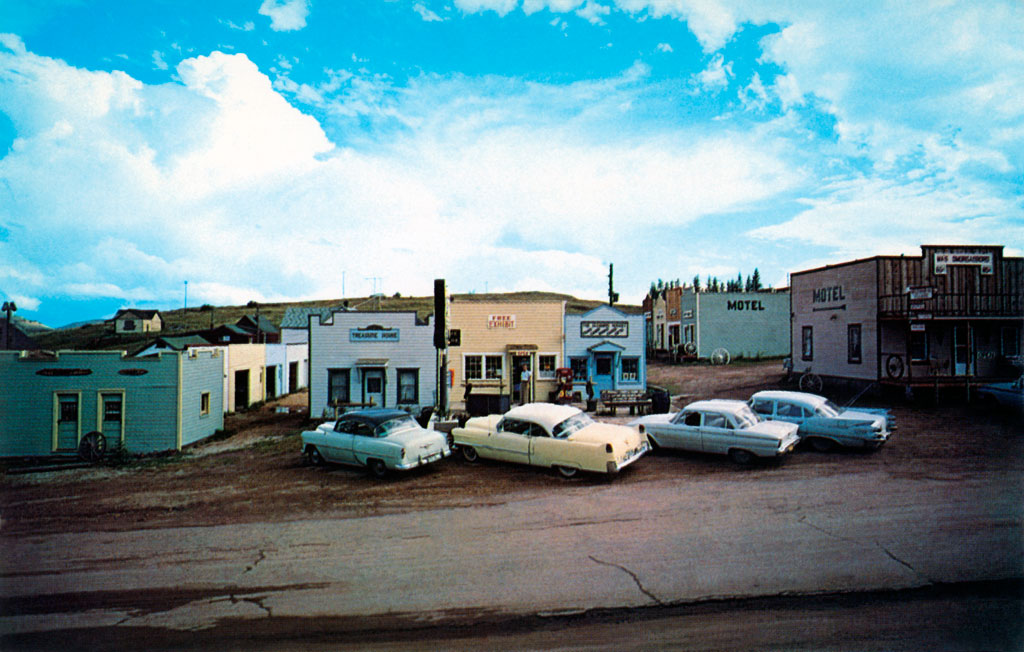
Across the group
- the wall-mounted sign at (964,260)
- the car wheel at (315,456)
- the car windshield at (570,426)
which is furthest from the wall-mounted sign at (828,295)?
the car wheel at (315,456)

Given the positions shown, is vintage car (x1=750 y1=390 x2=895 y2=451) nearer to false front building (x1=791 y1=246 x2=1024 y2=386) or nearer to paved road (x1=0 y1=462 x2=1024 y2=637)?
paved road (x1=0 y1=462 x2=1024 y2=637)

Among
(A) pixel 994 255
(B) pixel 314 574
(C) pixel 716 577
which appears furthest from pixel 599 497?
(A) pixel 994 255

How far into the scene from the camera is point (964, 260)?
20328 millimetres

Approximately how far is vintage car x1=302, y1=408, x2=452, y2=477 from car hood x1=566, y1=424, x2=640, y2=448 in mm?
3308

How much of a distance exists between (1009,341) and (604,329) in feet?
55.7

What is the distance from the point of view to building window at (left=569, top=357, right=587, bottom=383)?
23672 mm

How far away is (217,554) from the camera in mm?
7133

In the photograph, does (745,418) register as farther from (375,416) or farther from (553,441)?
(375,416)

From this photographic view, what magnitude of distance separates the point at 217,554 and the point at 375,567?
258 cm

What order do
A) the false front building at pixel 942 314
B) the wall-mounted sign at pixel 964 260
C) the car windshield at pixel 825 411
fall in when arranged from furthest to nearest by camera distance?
1. the wall-mounted sign at pixel 964 260
2. the false front building at pixel 942 314
3. the car windshield at pixel 825 411

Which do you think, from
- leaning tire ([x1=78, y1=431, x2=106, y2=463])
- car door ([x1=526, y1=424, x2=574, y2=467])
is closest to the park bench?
car door ([x1=526, y1=424, x2=574, y2=467])

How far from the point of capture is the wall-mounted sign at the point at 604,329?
23.8 metres

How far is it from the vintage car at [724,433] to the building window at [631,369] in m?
11.2

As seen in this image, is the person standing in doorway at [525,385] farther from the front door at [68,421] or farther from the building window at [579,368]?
the front door at [68,421]
